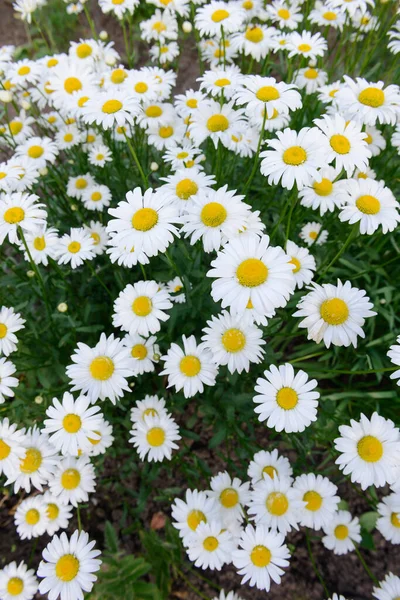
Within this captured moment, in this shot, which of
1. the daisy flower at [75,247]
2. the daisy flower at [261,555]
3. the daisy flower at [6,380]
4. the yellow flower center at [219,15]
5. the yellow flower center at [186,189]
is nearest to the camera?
the daisy flower at [261,555]

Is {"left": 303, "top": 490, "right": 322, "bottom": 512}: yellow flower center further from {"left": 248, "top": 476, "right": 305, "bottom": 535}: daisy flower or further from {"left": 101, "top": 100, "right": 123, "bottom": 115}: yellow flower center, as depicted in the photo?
{"left": 101, "top": 100, "right": 123, "bottom": 115}: yellow flower center

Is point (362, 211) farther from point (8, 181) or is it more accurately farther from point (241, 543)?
point (8, 181)

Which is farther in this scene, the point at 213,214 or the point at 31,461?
the point at 31,461

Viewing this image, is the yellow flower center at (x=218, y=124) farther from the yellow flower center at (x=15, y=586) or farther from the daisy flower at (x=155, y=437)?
the yellow flower center at (x=15, y=586)

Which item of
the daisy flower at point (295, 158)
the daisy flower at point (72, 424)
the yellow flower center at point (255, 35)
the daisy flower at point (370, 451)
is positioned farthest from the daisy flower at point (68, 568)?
the yellow flower center at point (255, 35)

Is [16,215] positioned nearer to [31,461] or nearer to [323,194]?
[31,461]

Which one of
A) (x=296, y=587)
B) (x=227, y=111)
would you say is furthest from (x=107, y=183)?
(x=296, y=587)

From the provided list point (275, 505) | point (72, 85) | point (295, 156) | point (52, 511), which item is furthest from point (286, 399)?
point (72, 85)
